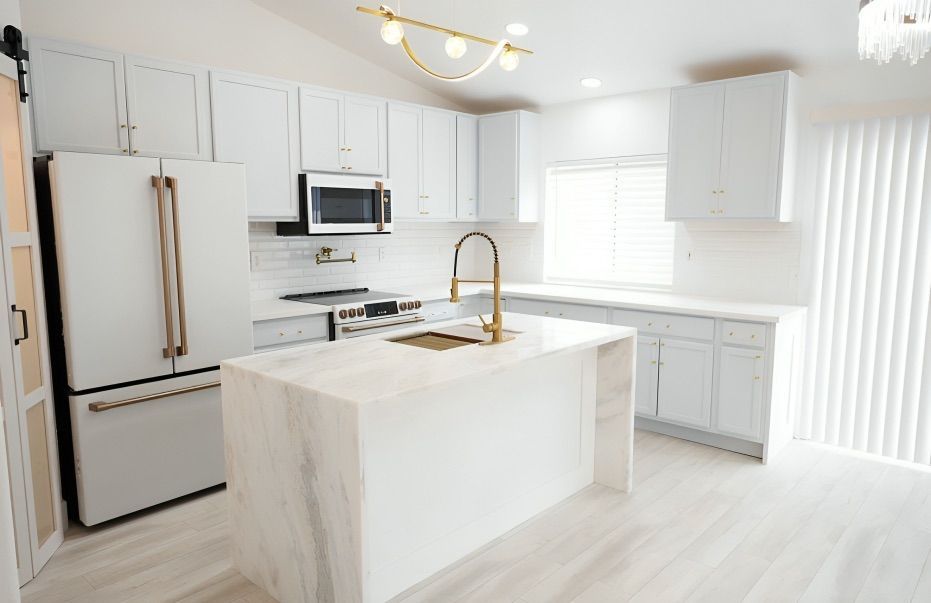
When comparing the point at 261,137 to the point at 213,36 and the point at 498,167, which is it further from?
the point at 498,167

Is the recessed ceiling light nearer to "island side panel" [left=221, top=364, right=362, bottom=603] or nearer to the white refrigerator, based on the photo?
the white refrigerator

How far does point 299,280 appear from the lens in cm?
484

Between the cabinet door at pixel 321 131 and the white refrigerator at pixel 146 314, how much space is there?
3.13 ft

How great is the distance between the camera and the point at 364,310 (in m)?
4.38

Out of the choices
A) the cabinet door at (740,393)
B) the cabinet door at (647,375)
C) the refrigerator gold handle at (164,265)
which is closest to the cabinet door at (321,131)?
the refrigerator gold handle at (164,265)

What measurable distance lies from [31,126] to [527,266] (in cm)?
403

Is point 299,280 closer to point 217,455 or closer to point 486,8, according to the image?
point 217,455

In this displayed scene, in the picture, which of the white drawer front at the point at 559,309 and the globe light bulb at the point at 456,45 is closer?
the globe light bulb at the point at 456,45

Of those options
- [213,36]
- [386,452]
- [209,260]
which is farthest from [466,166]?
[386,452]

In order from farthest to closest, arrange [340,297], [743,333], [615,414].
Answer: [340,297] < [743,333] < [615,414]

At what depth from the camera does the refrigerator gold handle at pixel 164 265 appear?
10.6 ft

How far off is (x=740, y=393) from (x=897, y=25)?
2810 millimetres

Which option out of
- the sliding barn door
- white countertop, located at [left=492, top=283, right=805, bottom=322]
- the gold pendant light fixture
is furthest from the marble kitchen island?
the gold pendant light fixture

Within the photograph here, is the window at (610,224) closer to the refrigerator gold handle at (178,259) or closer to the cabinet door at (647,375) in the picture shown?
the cabinet door at (647,375)
